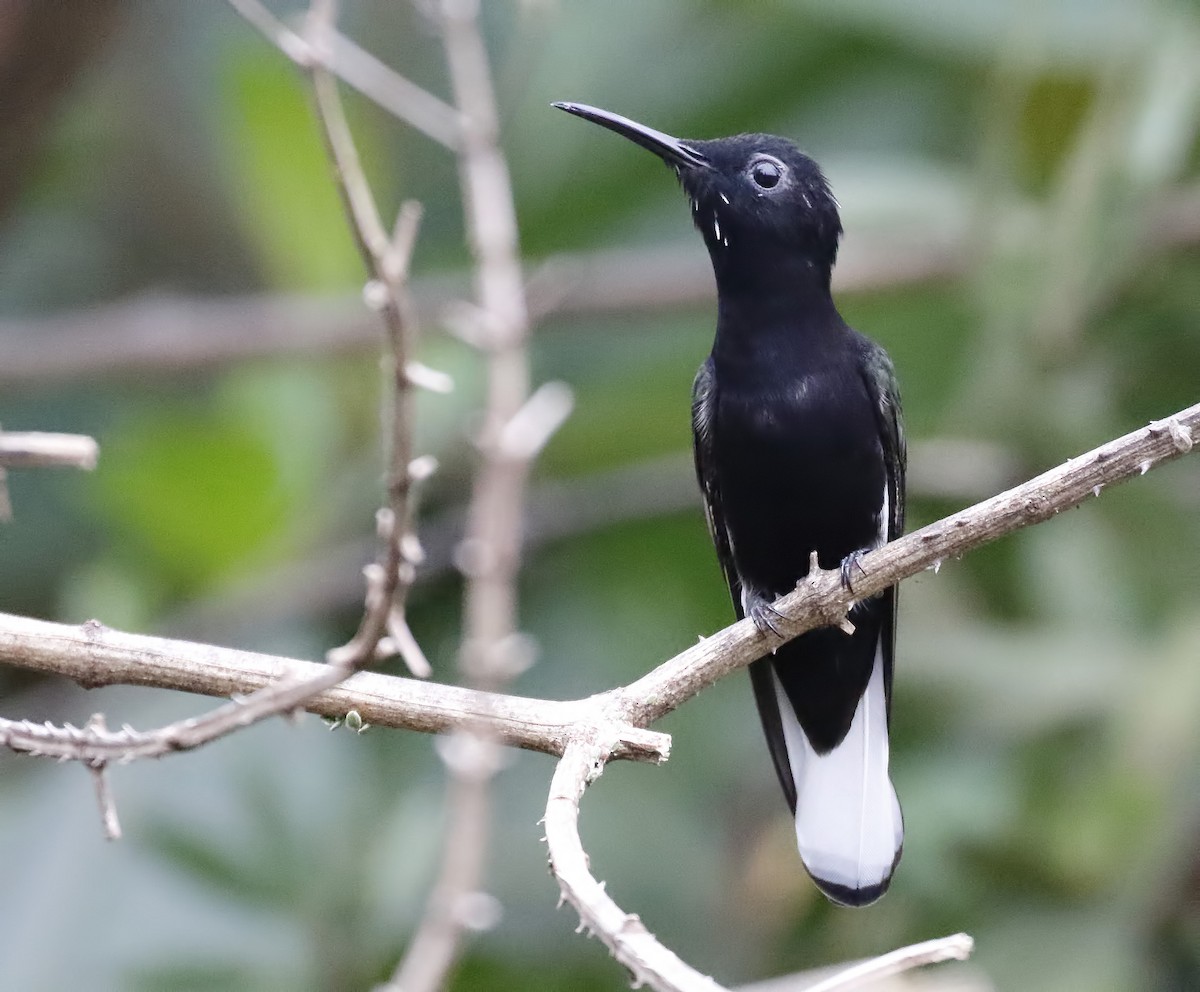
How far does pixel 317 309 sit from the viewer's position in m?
5.46

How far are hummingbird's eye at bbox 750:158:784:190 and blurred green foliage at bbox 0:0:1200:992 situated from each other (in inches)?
47.4

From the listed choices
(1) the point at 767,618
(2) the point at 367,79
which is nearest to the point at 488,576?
(1) the point at 767,618

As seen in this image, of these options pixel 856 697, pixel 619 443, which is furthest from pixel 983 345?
pixel 856 697

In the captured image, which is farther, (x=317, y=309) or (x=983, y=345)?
(x=317, y=309)

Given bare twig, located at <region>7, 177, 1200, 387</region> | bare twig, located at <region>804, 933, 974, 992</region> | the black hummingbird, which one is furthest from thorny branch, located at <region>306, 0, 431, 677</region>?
bare twig, located at <region>7, 177, 1200, 387</region>

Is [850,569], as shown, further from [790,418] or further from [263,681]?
[263,681]

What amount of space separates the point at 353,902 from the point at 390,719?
267 cm

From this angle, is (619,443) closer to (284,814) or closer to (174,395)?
(284,814)

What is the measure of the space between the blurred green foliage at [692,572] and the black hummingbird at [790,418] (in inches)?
34.2

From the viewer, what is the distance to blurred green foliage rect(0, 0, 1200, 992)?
451cm

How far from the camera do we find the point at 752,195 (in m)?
3.56

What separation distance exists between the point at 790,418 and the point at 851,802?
2.89 feet

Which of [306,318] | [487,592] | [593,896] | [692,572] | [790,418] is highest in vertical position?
[306,318]

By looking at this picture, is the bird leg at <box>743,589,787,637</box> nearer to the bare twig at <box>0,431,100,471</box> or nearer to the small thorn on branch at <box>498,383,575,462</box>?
the small thorn on branch at <box>498,383,575,462</box>
